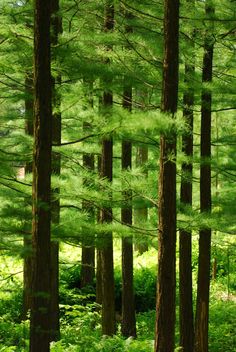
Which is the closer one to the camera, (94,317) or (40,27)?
(40,27)

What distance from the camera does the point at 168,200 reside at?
6289 mm

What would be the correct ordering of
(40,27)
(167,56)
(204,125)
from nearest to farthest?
(40,27)
(167,56)
(204,125)

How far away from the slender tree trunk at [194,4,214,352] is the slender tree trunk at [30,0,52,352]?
11.9 feet

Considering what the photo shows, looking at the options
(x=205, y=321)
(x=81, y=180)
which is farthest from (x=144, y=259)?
(x=81, y=180)

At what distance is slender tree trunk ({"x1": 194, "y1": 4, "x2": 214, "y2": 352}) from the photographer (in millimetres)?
8895

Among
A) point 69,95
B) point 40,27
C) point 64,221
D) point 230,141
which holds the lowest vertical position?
point 64,221

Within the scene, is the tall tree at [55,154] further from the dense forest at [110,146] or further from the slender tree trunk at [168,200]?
the slender tree trunk at [168,200]

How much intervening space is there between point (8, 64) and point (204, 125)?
411 cm

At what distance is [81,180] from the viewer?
7.61 metres

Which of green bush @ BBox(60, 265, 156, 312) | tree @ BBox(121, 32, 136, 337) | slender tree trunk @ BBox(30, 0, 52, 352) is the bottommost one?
green bush @ BBox(60, 265, 156, 312)

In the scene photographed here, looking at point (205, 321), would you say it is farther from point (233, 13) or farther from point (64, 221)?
point (233, 13)

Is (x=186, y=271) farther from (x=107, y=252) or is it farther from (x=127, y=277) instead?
(x=127, y=277)

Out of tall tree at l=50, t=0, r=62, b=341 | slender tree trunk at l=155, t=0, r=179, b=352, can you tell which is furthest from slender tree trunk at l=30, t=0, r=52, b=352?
slender tree trunk at l=155, t=0, r=179, b=352

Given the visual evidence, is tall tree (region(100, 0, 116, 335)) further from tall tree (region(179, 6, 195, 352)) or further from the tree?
the tree
